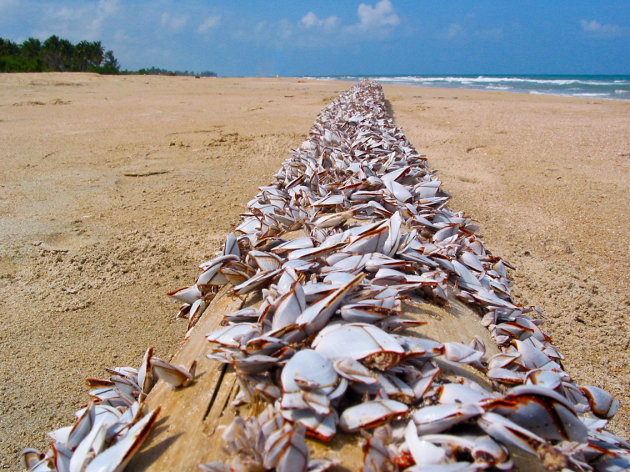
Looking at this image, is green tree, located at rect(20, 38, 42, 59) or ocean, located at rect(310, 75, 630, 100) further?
green tree, located at rect(20, 38, 42, 59)

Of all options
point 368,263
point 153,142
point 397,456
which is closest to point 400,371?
→ point 397,456

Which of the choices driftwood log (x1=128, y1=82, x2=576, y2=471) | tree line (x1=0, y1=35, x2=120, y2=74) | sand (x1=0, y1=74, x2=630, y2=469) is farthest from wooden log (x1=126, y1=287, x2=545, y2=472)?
tree line (x1=0, y1=35, x2=120, y2=74)

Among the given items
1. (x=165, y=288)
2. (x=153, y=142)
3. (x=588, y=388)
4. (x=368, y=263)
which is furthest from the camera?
(x=153, y=142)

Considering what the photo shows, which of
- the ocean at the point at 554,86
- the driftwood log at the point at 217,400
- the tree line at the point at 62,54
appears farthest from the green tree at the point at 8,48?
the driftwood log at the point at 217,400

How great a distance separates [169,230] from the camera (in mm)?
3123

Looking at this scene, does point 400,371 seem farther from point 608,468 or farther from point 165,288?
point 165,288

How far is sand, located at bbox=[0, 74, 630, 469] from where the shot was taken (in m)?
1.85

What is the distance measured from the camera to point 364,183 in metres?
2.20

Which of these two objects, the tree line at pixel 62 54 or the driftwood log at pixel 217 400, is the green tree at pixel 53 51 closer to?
the tree line at pixel 62 54

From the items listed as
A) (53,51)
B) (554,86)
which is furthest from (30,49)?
(554,86)

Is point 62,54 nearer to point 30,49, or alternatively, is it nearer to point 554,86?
point 30,49

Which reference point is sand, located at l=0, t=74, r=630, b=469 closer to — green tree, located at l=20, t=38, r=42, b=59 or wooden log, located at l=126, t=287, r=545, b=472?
wooden log, located at l=126, t=287, r=545, b=472

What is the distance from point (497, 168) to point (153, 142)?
506 cm

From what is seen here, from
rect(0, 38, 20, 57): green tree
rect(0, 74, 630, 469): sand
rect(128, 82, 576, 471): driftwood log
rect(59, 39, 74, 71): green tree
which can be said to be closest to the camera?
rect(128, 82, 576, 471): driftwood log
